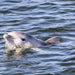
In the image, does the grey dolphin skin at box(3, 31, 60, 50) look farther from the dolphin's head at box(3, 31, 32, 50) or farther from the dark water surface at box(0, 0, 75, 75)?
the dark water surface at box(0, 0, 75, 75)

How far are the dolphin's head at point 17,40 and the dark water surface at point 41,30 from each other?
0.28 metres

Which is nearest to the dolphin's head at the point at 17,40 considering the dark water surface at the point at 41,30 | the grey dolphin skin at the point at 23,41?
the grey dolphin skin at the point at 23,41

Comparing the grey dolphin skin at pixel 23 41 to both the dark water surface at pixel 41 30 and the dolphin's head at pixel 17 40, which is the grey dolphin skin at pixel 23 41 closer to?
the dolphin's head at pixel 17 40

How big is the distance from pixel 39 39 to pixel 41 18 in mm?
1873

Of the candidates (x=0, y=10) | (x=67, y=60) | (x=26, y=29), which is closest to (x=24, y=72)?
(x=67, y=60)

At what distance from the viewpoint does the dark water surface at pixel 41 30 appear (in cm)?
974

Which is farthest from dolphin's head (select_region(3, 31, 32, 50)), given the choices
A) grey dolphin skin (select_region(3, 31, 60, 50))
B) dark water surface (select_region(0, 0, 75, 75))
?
dark water surface (select_region(0, 0, 75, 75))

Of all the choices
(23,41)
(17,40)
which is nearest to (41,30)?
(23,41)

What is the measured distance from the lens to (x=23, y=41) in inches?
443

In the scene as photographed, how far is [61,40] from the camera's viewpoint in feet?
38.8

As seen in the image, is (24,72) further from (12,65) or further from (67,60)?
(67,60)

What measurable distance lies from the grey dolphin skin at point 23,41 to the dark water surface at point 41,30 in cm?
24

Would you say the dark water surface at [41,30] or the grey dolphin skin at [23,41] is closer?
the dark water surface at [41,30]

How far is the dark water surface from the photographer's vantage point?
9742 millimetres
